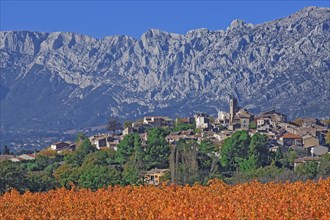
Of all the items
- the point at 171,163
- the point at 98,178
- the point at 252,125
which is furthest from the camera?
the point at 252,125

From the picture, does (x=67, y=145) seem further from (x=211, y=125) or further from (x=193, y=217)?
(x=193, y=217)

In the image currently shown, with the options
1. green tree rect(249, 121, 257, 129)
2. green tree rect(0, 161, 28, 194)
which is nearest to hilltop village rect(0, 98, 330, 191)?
green tree rect(249, 121, 257, 129)

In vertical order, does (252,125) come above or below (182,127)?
above

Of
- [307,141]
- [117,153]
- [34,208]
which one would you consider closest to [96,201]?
[34,208]

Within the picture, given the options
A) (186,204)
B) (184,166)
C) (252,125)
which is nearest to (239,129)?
(252,125)

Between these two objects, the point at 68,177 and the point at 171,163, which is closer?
the point at 68,177

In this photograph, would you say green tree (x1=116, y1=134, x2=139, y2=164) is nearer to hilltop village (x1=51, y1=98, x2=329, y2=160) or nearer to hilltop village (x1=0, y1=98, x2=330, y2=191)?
hilltop village (x1=0, y1=98, x2=330, y2=191)

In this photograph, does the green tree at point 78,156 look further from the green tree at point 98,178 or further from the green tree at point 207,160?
the green tree at point 98,178

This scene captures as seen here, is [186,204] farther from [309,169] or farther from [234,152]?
[234,152]

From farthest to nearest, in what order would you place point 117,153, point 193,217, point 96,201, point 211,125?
point 211,125 < point 117,153 < point 96,201 < point 193,217
